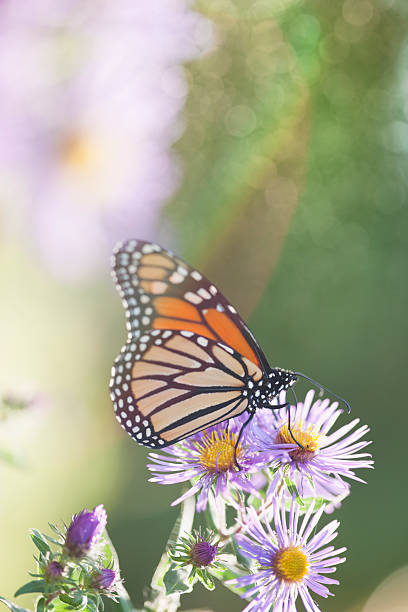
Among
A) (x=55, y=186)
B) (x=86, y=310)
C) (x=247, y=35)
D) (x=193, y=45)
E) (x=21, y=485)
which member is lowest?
(x=21, y=485)

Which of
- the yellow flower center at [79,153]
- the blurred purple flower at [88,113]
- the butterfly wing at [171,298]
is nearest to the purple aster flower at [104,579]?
the butterfly wing at [171,298]

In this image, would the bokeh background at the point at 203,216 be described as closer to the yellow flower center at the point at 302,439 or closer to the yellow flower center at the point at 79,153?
the yellow flower center at the point at 79,153

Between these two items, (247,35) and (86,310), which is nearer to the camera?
(247,35)

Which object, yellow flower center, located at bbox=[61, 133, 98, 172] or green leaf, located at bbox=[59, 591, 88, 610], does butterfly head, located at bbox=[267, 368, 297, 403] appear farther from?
yellow flower center, located at bbox=[61, 133, 98, 172]

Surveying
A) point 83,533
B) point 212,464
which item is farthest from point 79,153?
point 83,533

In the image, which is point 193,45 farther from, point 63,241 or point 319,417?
point 319,417

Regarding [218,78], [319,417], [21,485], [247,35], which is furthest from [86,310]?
[319,417]
